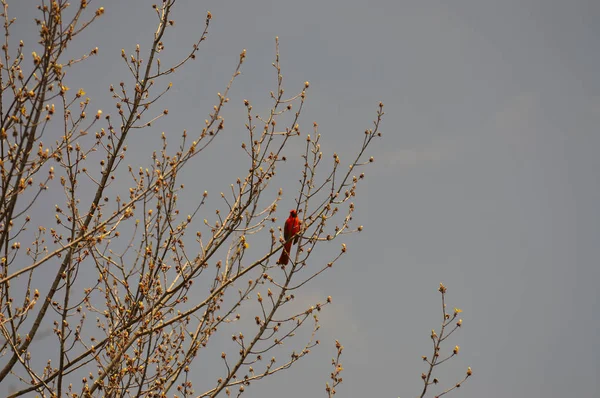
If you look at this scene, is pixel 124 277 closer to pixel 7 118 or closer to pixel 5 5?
pixel 7 118

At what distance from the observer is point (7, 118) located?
159 inches

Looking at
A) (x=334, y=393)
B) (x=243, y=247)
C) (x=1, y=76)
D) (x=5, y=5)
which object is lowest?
(x=334, y=393)

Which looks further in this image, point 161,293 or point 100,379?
point 161,293

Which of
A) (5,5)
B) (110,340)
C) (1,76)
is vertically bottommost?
(110,340)

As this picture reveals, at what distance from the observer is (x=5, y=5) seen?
4.50m

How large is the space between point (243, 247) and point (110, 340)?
1351mm

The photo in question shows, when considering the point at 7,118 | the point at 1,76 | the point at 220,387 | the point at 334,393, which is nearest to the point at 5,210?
the point at 7,118

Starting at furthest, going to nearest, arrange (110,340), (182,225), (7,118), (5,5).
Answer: (182,225), (110,340), (5,5), (7,118)

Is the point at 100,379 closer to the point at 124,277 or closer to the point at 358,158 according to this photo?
the point at 124,277

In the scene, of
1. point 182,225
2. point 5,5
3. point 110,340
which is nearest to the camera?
point 5,5

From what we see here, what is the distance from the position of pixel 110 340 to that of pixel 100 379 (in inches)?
11.6

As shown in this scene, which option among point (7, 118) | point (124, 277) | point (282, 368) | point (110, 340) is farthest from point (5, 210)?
point (282, 368)

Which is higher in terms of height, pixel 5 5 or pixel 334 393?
pixel 5 5

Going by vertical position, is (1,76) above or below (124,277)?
above
